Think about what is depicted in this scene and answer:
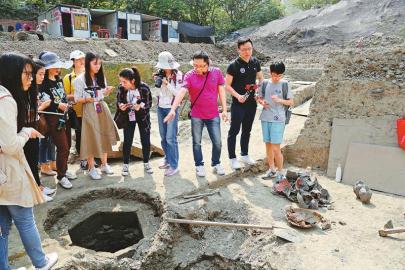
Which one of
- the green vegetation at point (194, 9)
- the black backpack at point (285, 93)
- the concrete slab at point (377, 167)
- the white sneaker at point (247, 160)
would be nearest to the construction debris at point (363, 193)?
the concrete slab at point (377, 167)

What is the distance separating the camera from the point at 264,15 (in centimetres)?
3219

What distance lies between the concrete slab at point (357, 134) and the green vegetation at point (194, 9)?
81.5ft

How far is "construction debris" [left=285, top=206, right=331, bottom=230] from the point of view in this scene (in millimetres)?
3780

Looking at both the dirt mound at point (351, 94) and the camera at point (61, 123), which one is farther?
the dirt mound at point (351, 94)

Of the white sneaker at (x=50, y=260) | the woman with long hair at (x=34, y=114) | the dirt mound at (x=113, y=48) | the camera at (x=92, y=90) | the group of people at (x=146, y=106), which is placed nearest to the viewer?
the white sneaker at (x=50, y=260)

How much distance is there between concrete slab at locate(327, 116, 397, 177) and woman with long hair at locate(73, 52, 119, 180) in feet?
10.9

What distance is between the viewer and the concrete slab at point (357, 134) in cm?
493

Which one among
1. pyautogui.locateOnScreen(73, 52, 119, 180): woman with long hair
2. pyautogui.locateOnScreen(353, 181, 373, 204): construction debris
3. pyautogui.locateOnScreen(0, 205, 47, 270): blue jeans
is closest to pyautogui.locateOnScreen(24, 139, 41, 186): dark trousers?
pyautogui.locateOnScreen(73, 52, 119, 180): woman with long hair

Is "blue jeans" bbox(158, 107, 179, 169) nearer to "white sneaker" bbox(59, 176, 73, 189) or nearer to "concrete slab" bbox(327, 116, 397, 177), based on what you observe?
"white sneaker" bbox(59, 176, 73, 189)

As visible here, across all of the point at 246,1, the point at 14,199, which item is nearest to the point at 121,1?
the point at 246,1

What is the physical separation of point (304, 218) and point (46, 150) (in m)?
3.52

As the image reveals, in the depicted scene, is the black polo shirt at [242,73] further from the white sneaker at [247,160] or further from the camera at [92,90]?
the camera at [92,90]

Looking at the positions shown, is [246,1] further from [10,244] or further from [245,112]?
[10,244]

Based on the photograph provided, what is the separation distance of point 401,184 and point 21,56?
4800mm
